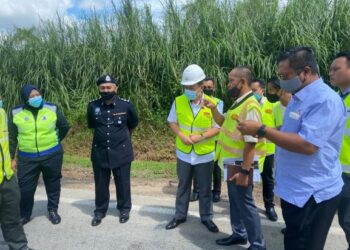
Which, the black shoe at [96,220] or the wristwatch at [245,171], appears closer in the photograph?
the wristwatch at [245,171]

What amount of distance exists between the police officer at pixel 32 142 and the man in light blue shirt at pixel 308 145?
2866 millimetres

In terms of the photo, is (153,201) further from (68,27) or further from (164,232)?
(68,27)

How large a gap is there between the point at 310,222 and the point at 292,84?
3.08ft

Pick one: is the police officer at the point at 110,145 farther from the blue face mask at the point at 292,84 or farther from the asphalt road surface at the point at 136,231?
the blue face mask at the point at 292,84

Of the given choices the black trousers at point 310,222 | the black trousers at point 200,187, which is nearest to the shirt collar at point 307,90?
the black trousers at point 310,222

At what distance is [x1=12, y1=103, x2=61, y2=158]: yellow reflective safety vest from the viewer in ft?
14.8

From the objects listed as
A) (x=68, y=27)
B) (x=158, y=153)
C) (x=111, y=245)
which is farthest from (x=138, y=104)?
(x=111, y=245)

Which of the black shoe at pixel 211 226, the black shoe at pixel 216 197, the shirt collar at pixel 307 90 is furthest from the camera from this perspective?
the black shoe at pixel 216 197

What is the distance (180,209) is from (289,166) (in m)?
2.17

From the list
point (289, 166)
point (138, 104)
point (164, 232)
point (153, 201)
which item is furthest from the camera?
point (138, 104)

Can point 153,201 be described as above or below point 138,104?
below

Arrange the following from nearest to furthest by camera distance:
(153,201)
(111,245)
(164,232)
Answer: (111,245), (164,232), (153,201)

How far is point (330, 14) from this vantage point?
9.23 meters

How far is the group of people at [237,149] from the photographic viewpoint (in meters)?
2.51
